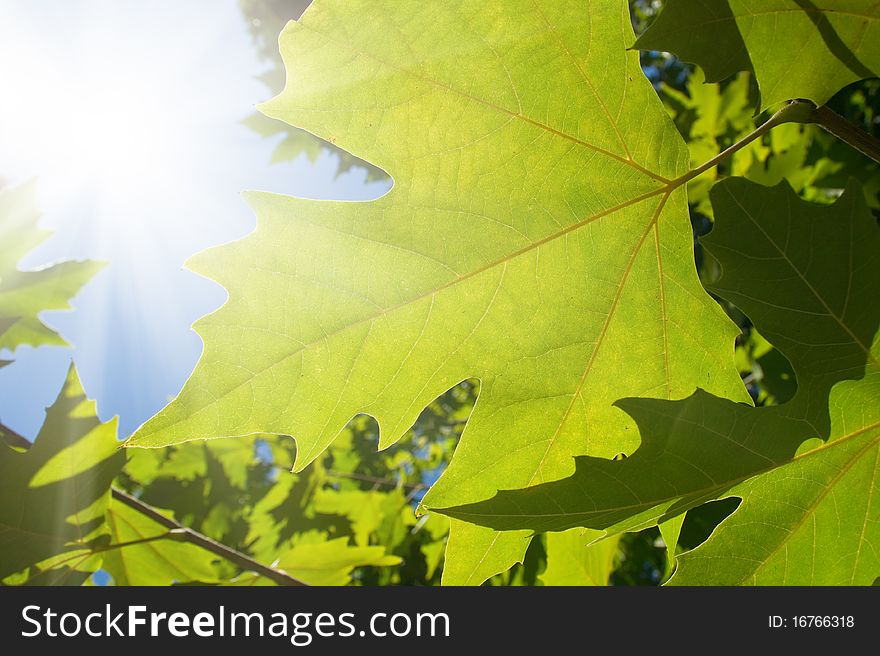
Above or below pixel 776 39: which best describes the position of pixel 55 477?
below

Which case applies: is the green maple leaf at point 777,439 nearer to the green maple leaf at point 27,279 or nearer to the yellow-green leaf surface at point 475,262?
the yellow-green leaf surface at point 475,262

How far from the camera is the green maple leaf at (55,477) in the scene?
148 centimetres

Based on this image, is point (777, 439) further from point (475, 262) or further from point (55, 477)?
point (55, 477)

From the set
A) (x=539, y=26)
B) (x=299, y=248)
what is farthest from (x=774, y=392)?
(x=299, y=248)

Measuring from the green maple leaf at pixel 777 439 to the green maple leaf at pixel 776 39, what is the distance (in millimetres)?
151

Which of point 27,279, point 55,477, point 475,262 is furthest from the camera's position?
point 27,279

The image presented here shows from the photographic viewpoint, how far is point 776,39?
0.83m

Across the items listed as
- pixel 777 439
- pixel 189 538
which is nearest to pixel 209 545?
pixel 189 538

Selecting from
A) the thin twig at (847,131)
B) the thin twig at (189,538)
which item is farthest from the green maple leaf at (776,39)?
the thin twig at (189,538)

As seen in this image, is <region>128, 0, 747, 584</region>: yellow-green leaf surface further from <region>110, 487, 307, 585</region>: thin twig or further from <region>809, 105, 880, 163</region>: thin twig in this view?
<region>110, 487, 307, 585</region>: thin twig

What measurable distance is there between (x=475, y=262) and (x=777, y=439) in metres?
0.50

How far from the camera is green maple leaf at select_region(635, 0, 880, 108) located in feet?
2.64

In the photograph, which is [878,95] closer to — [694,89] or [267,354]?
[694,89]

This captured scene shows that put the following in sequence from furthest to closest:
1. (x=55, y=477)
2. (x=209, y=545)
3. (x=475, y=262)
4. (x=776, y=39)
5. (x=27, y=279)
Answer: (x=27, y=279) < (x=209, y=545) < (x=55, y=477) < (x=475, y=262) < (x=776, y=39)
